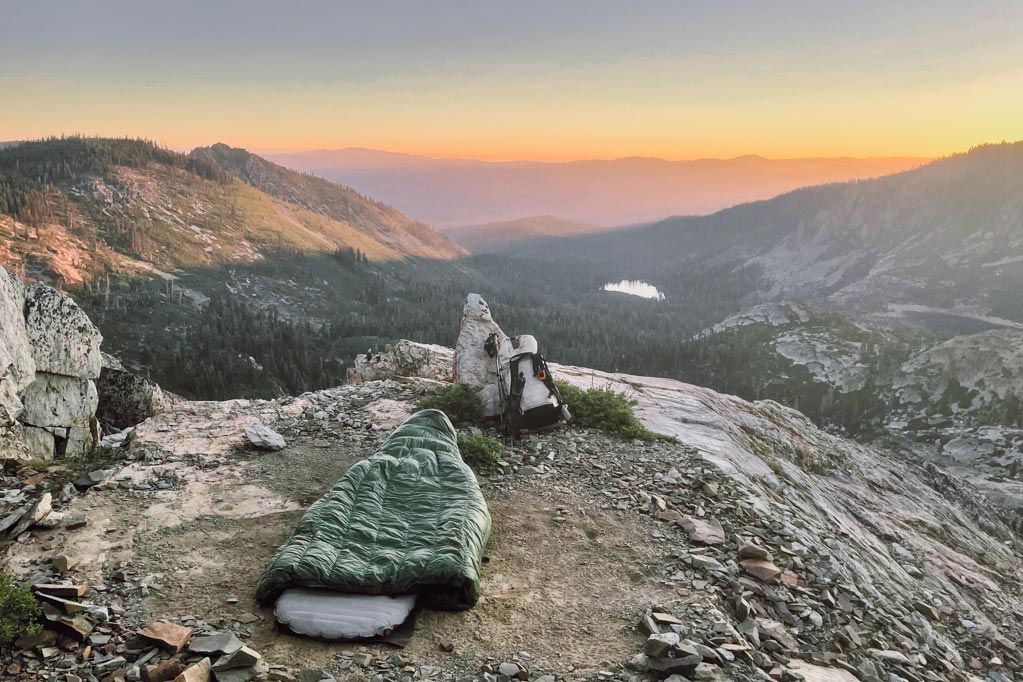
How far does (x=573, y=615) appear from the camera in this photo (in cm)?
888

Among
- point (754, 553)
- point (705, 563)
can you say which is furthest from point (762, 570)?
point (705, 563)

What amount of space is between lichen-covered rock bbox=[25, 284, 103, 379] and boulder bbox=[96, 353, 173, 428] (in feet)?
4.28

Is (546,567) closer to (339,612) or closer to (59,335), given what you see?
(339,612)

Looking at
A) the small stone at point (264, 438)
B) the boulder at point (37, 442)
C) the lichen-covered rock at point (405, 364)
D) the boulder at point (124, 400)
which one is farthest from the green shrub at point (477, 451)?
the boulder at point (37, 442)

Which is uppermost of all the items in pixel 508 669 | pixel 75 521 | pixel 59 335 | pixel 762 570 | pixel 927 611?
pixel 59 335

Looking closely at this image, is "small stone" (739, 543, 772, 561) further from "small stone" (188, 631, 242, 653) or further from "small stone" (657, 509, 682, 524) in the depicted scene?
"small stone" (188, 631, 242, 653)

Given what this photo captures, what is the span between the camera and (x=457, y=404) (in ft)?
55.7

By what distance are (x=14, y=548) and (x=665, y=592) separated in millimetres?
10283

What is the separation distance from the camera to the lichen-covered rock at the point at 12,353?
41.3 feet

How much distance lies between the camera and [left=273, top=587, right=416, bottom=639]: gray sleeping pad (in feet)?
25.6

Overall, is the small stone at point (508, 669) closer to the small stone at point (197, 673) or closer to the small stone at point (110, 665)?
the small stone at point (197, 673)

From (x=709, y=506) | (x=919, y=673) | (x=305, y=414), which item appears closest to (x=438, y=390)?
(x=305, y=414)

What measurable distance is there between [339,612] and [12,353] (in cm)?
1049

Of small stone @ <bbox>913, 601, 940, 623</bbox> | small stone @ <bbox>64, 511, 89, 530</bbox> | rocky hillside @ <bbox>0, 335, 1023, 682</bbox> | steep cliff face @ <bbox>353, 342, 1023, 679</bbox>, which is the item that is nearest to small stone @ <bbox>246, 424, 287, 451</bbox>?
rocky hillside @ <bbox>0, 335, 1023, 682</bbox>
